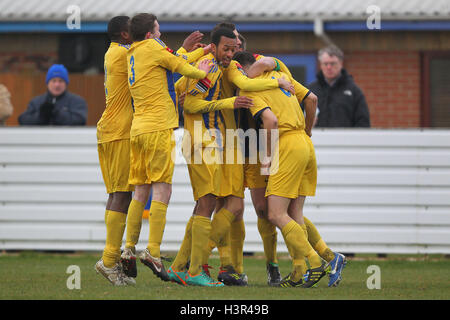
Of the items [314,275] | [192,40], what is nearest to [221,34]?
[192,40]

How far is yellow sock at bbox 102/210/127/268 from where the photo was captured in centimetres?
816

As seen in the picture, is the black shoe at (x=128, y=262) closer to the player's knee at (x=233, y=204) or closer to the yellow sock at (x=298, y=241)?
the player's knee at (x=233, y=204)

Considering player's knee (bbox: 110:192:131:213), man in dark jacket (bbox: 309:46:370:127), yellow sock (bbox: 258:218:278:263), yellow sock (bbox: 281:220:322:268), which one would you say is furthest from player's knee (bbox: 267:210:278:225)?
man in dark jacket (bbox: 309:46:370:127)

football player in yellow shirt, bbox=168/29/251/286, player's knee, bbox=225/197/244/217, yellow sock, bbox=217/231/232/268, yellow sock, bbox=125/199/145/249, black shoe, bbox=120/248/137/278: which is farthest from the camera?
yellow sock, bbox=217/231/232/268

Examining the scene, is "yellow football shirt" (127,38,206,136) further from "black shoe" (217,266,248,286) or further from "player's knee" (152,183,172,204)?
"black shoe" (217,266,248,286)

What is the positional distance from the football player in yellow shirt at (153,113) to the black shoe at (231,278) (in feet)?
2.61

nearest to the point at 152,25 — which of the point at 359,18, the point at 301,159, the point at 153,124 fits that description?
the point at 153,124

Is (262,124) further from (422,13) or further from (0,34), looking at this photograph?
(0,34)

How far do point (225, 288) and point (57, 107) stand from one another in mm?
5439

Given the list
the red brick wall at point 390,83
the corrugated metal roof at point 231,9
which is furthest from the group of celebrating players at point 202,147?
the red brick wall at point 390,83

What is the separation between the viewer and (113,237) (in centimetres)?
827

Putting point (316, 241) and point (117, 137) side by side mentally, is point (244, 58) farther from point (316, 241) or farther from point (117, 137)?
point (316, 241)

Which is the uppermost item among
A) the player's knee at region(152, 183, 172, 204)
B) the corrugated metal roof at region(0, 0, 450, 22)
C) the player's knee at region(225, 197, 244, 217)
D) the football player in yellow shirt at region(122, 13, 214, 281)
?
the corrugated metal roof at region(0, 0, 450, 22)

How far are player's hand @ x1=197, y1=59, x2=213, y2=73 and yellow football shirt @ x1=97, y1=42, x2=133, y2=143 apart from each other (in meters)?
0.71
